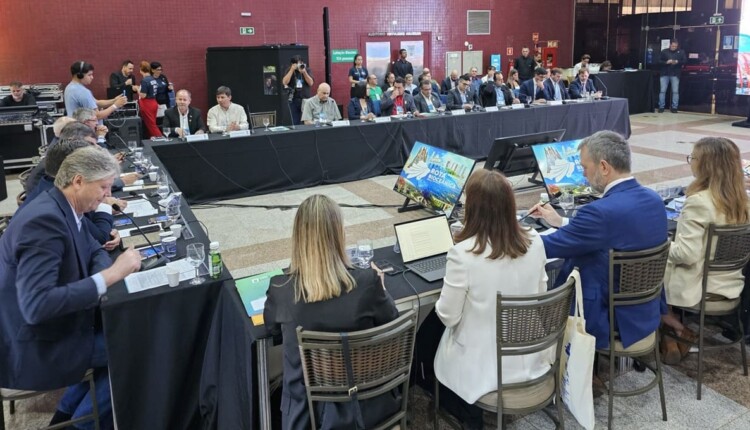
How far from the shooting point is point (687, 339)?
3309 mm

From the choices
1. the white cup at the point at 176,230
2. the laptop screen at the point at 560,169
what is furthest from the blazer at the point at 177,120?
the laptop screen at the point at 560,169

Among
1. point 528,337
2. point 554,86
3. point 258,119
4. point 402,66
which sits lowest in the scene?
point 528,337

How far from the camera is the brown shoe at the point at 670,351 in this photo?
10.8 ft

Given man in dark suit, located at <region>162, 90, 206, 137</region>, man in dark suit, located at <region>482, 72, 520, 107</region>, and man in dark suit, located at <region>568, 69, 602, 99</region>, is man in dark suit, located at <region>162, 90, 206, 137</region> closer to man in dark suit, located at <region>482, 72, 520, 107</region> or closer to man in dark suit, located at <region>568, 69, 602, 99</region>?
man in dark suit, located at <region>482, 72, 520, 107</region>

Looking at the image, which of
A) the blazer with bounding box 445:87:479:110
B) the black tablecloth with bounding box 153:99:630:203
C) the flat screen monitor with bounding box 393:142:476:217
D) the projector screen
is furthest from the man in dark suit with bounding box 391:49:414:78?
the flat screen monitor with bounding box 393:142:476:217

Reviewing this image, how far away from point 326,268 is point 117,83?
9593 millimetres

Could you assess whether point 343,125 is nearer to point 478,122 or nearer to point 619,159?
point 478,122

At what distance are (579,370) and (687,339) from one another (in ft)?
4.19

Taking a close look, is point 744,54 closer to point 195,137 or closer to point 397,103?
point 397,103

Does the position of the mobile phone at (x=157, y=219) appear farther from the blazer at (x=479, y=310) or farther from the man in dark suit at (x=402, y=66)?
the man in dark suit at (x=402, y=66)

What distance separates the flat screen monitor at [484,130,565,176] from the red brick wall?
669 centimetres

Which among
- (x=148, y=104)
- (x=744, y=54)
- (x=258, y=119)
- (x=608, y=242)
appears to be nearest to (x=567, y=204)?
(x=608, y=242)

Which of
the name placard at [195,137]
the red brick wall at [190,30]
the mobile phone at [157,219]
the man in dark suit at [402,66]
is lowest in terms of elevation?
the mobile phone at [157,219]

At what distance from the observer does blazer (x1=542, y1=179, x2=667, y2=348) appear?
265cm
